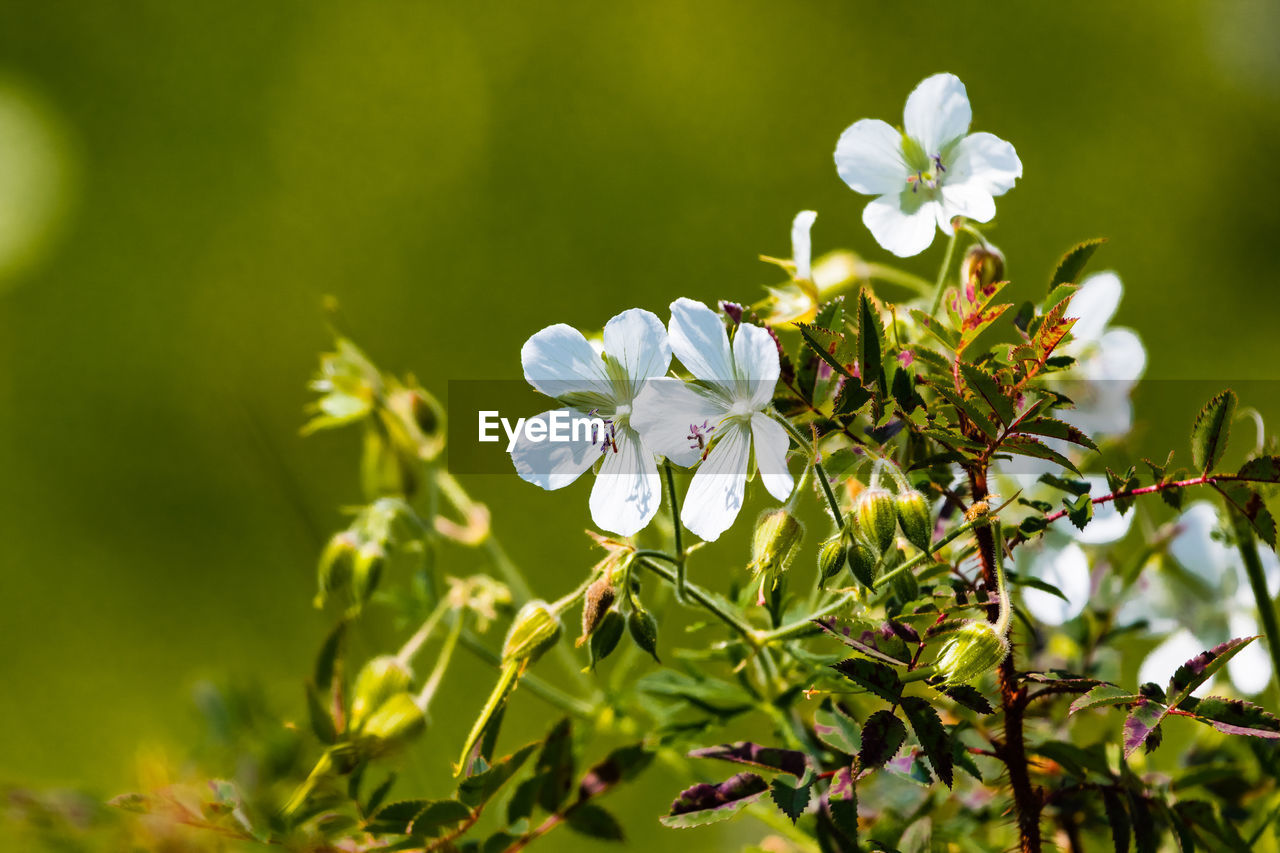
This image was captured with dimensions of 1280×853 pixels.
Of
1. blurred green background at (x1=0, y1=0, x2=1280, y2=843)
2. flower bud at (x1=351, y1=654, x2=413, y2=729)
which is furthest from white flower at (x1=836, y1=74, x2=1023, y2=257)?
blurred green background at (x1=0, y1=0, x2=1280, y2=843)

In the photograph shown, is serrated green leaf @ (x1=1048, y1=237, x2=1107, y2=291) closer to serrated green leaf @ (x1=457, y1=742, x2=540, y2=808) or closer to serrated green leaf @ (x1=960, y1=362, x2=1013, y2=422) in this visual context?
serrated green leaf @ (x1=960, y1=362, x2=1013, y2=422)

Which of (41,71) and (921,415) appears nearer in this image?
(921,415)

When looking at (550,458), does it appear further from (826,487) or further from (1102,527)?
(1102,527)

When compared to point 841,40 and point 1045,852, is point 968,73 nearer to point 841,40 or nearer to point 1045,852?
point 841,40

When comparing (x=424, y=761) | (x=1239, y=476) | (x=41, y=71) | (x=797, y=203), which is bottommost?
(x=424, y=761)

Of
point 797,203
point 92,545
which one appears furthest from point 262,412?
point 797,203

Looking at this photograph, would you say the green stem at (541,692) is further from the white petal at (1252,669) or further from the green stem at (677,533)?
the white petal at (1252,669)


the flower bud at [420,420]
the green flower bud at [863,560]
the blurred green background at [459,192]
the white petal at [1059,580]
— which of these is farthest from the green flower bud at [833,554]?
the blurred green background at [459,192]
